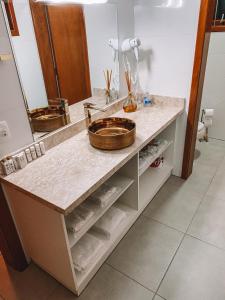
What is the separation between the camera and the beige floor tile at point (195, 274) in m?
1.40

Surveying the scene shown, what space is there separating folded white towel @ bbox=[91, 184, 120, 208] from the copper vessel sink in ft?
0.94

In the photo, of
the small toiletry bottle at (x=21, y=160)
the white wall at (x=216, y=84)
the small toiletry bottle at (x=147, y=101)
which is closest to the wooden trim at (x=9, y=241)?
the small toiletry bottle at (x=21, y=160)

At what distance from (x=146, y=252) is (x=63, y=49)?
4.97ft

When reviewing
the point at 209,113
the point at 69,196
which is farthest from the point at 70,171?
the point at 209,113

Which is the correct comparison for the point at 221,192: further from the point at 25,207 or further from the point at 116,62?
the point at 25,207

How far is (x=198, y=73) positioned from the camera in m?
1.84

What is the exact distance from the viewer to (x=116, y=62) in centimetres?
204

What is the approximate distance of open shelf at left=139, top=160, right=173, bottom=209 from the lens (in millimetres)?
1993

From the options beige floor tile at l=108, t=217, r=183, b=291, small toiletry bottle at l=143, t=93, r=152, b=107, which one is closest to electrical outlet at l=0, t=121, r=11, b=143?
beige floor tile at l=108, t=217, r=183, b=291

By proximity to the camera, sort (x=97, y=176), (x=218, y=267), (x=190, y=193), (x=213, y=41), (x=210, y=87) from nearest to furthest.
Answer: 1. (x=97, y=176)
2. (x=218, y=267)
3. (x=190, y=193)
4. (x=213, y=41)
5. (x=210, y=87)

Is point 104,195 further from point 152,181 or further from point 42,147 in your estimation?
point 152,181

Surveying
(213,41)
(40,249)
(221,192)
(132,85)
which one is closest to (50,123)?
(40,249)

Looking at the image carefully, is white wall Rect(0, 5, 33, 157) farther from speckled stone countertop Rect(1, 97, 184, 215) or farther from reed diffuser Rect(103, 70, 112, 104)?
reed diffuser Rect(103, 70, 112, 104)

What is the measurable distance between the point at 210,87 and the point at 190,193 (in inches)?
55.2
